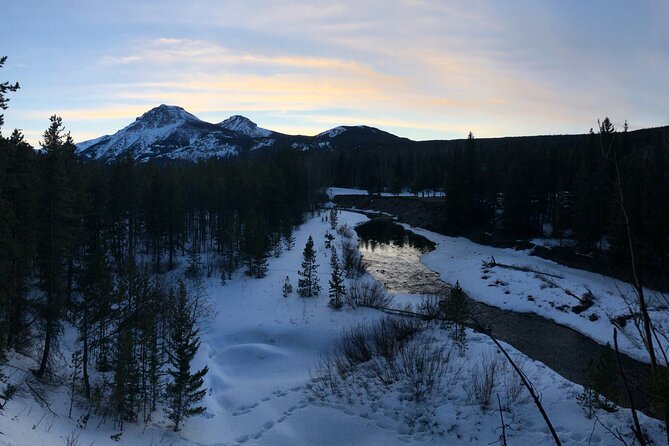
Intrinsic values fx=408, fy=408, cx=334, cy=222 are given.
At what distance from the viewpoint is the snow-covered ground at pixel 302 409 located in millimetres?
11180

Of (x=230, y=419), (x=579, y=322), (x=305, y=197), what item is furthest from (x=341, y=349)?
(x=305, y=197)

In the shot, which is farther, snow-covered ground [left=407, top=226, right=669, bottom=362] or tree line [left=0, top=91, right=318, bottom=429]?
snow-covered ground [left=407, top=226, right=669, bottom=362]

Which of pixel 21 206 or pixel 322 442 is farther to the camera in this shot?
pixel 21 206

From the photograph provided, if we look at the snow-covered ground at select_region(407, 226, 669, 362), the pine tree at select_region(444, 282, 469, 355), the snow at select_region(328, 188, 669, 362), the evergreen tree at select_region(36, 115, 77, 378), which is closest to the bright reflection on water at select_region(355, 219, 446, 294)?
the snow at select_region(328, 188, 669, 362)

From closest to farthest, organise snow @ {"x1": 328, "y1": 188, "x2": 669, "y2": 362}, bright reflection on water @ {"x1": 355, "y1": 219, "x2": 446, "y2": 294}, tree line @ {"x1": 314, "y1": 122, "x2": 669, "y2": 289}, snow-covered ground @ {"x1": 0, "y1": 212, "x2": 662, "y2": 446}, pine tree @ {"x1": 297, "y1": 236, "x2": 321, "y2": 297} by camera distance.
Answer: snow-covered ground @ {"x1": 0, "y1": 212, "x2": 662, "y2": 446}
snow @ {"x1": 328, "y1": 188, "x2": 669, "y2": 362}
pine tree @ {"x1": 297, "y1": 236, "x2": 321, "y2": 297}
bright reflection on water @ {"x1": 355, "y1": 219, "x2": 446, "y2": 294}
tree line @ {"x1": 314, "y1": 122, "x2": 669, "y2": 289}

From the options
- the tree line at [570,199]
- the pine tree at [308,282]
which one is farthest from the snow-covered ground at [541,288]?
the pine tree at [308,282]

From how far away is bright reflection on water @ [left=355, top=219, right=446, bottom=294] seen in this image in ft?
107

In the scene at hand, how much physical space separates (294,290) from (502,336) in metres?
14.4

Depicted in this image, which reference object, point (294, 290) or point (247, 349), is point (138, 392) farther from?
point (294, 290)

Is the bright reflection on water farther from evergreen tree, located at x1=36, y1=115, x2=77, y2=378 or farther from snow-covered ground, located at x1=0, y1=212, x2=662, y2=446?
evergreen tree, located at x1=36, y1=115, x2=77, y2=378

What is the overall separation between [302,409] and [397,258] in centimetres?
2904

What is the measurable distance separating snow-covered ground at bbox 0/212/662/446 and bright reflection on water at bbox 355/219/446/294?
29.2 feet

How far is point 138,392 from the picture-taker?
14.6 m

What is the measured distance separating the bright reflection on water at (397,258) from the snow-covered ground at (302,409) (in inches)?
351
